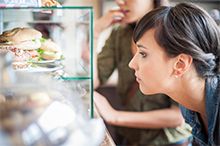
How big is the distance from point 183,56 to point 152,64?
109 millimetres

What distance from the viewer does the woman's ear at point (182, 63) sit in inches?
25.0

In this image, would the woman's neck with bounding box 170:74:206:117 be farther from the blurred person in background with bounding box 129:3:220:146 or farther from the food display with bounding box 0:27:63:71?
the food display with bounding box 0:27:63:71

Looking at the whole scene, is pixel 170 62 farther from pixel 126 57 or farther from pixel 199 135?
pixel 126 57

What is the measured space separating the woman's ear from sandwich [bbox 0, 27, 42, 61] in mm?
484


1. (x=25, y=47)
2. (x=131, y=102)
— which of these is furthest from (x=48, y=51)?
(x=131, y=102)

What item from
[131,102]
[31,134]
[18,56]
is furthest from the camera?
[131,102]

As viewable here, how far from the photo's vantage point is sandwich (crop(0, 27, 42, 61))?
1.79 feet

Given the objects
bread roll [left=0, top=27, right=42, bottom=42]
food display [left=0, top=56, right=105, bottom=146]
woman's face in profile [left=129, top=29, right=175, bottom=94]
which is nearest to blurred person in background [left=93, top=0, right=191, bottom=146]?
woman's face in profile [left=129, top=29, right=175, bottom=94]

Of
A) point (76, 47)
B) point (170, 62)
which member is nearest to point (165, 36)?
point (170, 62)

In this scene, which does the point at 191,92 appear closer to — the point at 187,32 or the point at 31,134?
the point at 187,32

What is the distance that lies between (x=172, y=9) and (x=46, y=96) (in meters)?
0.55

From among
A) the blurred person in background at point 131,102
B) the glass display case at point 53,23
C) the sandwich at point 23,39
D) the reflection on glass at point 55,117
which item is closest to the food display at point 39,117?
the reflection on glass at point 55,117

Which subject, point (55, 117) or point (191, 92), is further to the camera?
point (191, 92)

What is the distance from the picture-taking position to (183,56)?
63cm
